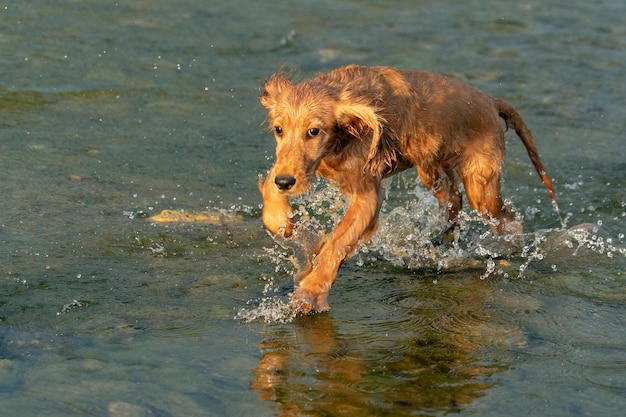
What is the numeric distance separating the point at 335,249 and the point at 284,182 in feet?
1.75

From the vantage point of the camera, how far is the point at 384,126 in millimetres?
5801

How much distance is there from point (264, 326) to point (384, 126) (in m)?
1.28

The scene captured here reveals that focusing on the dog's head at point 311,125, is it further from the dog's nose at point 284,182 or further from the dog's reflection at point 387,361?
the dog's reflection at point 387,361

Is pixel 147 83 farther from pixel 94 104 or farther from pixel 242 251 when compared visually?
pixel 242 251

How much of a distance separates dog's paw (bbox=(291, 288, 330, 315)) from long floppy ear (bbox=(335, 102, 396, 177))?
0.81 meters

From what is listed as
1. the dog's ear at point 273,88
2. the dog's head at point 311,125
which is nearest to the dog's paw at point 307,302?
the dog's head at point 311,125

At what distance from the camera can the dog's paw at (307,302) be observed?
217 inches

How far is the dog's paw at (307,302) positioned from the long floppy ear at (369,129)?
808 millimetres

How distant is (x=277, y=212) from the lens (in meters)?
6.09

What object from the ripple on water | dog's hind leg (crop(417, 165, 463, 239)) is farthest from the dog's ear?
the ripple on water

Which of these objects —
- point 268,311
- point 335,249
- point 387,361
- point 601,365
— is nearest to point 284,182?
point 335,249

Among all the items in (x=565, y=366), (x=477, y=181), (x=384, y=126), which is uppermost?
(x=384, y=126)

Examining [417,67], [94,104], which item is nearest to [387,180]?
[94,104]

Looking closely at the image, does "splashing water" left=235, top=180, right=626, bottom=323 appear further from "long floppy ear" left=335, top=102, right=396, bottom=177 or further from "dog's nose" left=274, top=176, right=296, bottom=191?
"dog's nose" left=274, top=176, right=296, bottom=191
